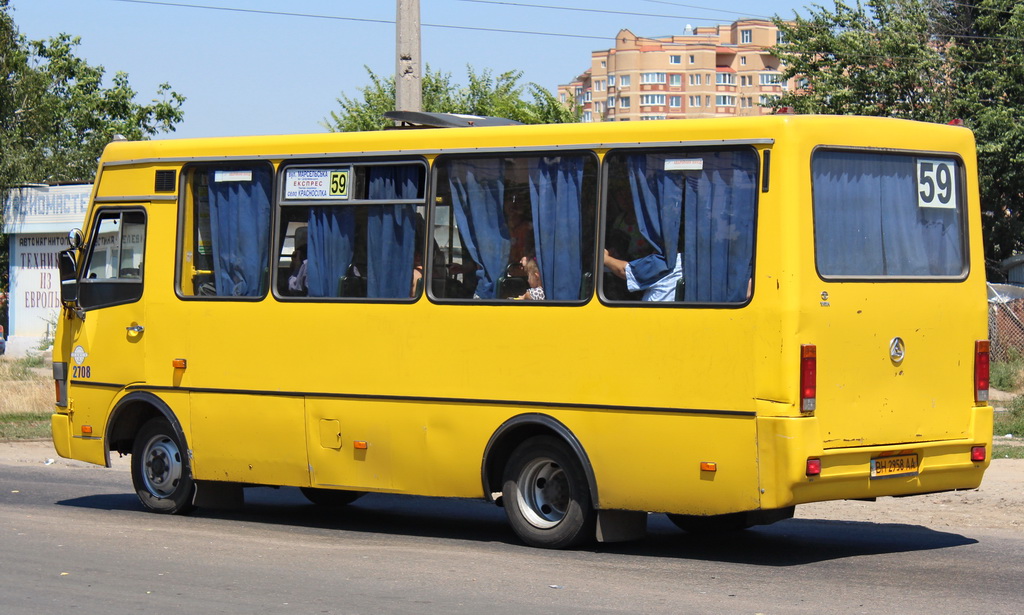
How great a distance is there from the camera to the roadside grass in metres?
20.1

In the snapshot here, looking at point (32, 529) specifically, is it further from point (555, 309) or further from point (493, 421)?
point (555, 309)

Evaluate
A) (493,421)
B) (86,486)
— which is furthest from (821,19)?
(493,421)

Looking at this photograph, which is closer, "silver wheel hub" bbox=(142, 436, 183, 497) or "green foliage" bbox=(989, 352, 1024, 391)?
"silver wheel hub" bbox=(142, 436, 183, 497)

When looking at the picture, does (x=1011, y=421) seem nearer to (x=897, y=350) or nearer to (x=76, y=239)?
(x=897, y=350)

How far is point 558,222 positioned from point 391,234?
4.76 ft

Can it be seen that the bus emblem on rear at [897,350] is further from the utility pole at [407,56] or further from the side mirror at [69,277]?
the utility pole at [407,56]

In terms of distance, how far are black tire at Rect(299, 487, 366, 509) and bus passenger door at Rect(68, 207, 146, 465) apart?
186cm

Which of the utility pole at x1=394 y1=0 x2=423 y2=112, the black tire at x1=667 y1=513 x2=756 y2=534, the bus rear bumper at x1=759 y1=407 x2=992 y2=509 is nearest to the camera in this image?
the bus rear bumper at x1=759 y1=407 x2=992 y2=509

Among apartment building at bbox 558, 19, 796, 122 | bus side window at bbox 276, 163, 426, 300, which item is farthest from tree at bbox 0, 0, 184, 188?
apartment building at bbox 558, 19, 796, 122

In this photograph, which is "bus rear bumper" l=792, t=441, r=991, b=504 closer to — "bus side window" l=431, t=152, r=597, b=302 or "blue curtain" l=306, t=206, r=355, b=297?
"bus side window" l=431, t=152, r=597, b=302

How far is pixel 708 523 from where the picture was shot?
1106cm

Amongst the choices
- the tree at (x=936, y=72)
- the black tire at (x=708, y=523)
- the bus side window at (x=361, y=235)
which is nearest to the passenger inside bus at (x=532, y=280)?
the bus side window at (x=361, y=235)

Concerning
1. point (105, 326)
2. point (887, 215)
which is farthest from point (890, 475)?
point (105, 326)

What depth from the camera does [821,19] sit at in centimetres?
3725
